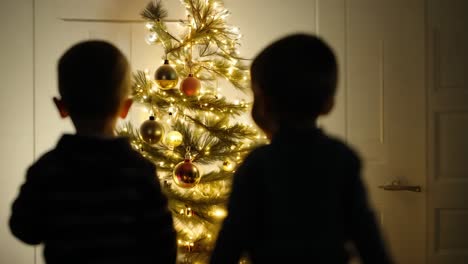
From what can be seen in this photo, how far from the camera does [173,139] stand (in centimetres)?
246

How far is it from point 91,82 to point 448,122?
8.58ft

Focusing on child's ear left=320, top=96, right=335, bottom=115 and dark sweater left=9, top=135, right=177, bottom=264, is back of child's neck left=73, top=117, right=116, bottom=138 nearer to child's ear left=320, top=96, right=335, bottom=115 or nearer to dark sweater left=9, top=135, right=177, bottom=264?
dark sweater left=9, top=135, right=177, bottom=264

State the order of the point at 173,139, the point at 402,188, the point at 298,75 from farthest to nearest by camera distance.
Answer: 1. the point at 402,188
2. the point at 173,139
3. the point at 298,75

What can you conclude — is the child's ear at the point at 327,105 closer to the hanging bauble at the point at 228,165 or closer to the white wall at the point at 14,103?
the hanging bauble at the point at 228,165

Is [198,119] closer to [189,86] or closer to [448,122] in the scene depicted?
[189,86]

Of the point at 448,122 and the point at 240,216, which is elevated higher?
the point at 448,122

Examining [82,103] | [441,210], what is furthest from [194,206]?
[441,210]

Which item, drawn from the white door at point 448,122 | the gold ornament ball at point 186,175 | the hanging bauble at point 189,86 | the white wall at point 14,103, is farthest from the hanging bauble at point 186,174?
the white door at point 448,122

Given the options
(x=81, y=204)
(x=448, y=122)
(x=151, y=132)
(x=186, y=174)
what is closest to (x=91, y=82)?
(x=81, y=204)

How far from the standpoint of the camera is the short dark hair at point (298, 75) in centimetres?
119

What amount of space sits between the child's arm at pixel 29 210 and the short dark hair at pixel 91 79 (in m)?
0.20

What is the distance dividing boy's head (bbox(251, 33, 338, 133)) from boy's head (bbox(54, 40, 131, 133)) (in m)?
0.38

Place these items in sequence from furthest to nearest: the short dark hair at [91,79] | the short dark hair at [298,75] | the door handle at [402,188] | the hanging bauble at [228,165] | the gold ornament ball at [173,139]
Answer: the door handle at [402,188], the hanging bauble at [228,165], the gold ornament ball at [173,139], the short dark hair at [91,79], the short dark hair at [298,75]

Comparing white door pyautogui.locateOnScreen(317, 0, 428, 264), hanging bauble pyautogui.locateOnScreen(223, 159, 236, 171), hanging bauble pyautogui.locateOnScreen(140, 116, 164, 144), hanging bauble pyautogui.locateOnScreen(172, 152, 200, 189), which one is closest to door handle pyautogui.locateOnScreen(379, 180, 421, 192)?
white door pyautogui.locateOnScreen(317, 0, 428, 264)
